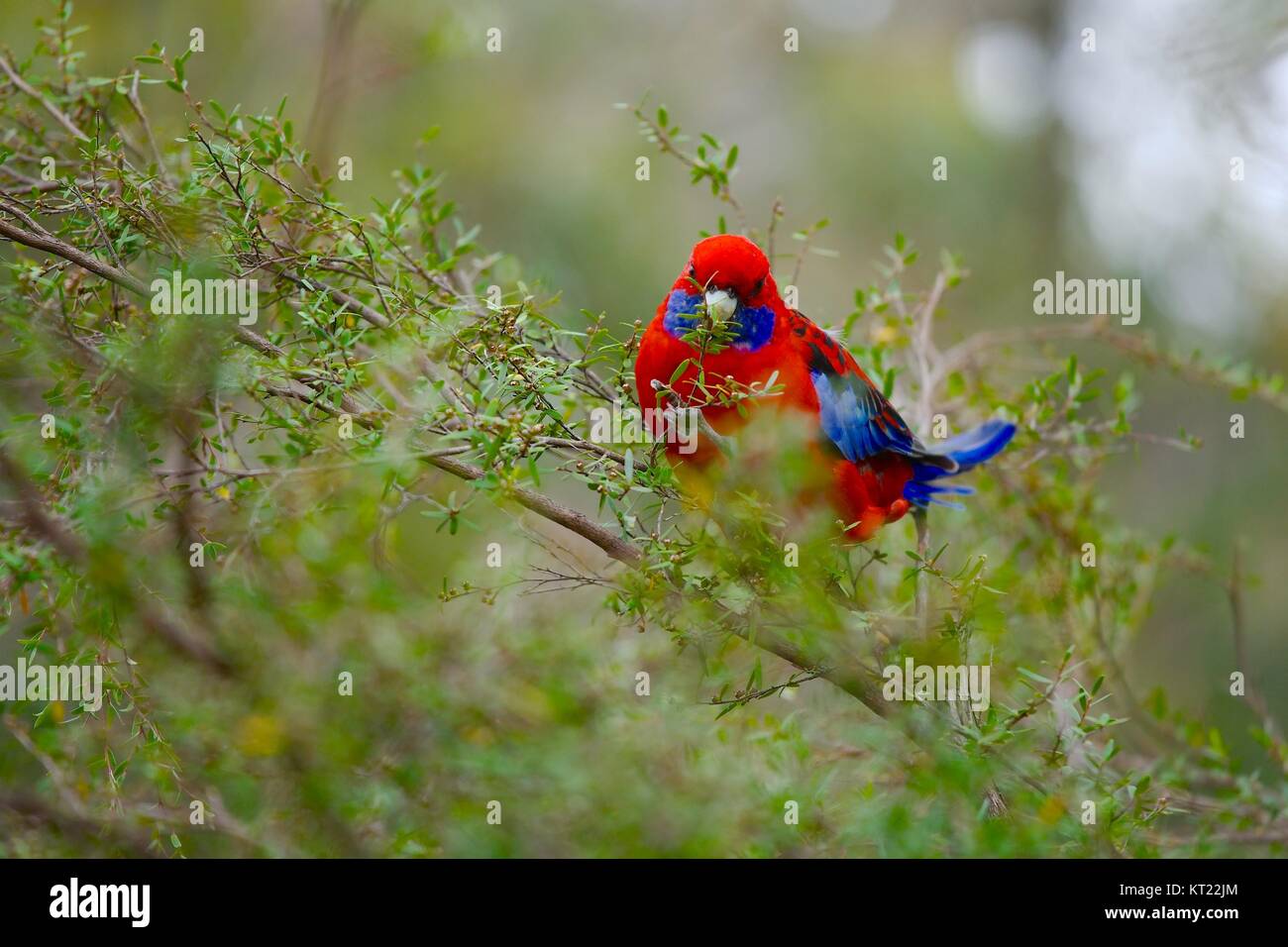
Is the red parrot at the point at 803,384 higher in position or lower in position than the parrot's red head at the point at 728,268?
lower

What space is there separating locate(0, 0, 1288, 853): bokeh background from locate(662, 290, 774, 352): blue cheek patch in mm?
1811

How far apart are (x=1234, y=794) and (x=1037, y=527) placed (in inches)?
38.6

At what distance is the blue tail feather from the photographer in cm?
326

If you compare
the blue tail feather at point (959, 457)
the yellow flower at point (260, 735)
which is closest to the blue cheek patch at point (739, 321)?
the blue tail feather at point (959, 457)

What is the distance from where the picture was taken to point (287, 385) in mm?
2148

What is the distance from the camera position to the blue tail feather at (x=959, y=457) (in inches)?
128

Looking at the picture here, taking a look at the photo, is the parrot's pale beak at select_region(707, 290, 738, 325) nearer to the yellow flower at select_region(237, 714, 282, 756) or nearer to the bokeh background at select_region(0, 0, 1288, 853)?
the yellow flower at select_region(237, 714, 282, 756)

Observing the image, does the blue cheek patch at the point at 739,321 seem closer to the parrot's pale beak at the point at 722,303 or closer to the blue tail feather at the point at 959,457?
the parrot's pale beak at the point at 722,303

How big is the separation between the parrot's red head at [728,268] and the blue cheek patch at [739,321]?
0.03 metres

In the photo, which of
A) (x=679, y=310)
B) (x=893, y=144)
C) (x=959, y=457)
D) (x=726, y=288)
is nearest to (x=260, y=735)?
(x=679, y=310)

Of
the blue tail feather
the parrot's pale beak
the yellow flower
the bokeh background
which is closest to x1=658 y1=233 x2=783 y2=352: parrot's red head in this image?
the parrot's pale beak
